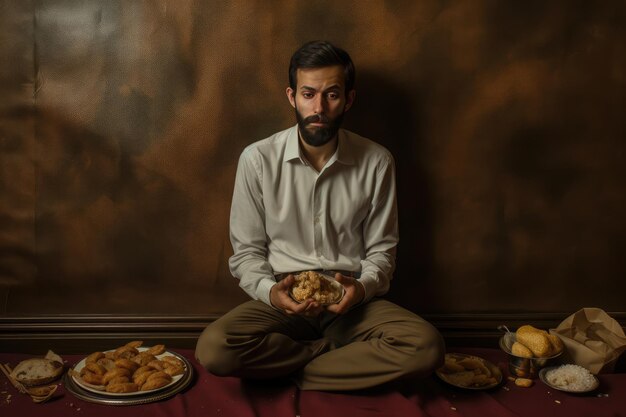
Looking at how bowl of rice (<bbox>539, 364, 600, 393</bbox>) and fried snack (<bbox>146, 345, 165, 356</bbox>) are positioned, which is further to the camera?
fried snack (<bbox>146, 345, 165, 356</bbox>)

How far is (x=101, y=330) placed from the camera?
2770mm

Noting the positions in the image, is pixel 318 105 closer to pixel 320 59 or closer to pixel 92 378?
pixel 320 59

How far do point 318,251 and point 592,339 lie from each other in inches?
48.6

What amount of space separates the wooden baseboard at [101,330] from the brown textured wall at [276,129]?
5cm

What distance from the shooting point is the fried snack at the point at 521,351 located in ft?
8.08

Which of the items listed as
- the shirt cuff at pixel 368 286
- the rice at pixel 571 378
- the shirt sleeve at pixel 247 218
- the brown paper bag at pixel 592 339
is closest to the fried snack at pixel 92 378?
the shirt sleeve at pixel 247 218

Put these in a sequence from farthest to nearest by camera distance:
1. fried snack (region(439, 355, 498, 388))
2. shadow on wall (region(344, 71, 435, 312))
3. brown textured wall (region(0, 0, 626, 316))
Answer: shadow on wall (region(344, 71, 435, 312)), brown textured wall (region(0, 0, 626, 316)), fried snack (region(439, 355, 498, 388))

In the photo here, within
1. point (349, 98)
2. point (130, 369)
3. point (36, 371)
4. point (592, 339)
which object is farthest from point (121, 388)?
point (592, 339)

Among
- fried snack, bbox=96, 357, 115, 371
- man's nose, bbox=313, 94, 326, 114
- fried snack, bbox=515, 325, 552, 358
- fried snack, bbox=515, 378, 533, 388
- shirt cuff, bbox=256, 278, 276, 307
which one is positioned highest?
man's nose, bbox=313, 94, 326, 114

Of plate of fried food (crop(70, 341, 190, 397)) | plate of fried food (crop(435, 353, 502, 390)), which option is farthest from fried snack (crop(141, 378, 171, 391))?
plate of fried food (crop(435, 353, 502, 390))

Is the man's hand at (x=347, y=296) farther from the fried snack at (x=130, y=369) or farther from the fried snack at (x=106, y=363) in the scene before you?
the fried snack at (x=106, y=363)

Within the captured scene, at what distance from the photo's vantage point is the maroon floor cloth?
220 cm

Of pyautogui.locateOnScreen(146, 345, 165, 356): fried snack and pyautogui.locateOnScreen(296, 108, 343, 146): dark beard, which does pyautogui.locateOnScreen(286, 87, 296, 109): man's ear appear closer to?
pyautogui.locateOnScreen(296, 108, 343, 146): dark beard

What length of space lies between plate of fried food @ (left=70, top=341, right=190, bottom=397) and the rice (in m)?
1.41
